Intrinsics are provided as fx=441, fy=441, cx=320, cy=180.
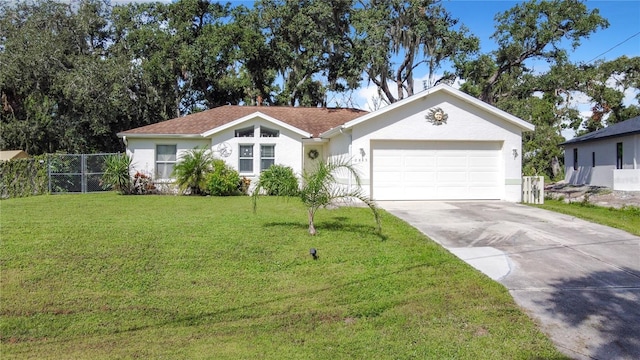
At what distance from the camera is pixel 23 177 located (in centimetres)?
1878

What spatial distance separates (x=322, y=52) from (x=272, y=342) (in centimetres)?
2355

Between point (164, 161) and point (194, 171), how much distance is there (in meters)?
2.22

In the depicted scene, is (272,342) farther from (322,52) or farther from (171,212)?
(322,52)

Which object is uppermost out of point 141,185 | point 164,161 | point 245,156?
point 245,156

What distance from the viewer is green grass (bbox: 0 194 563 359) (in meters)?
4.60

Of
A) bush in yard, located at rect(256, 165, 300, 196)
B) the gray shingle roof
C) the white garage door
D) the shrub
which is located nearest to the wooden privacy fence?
the white garage door

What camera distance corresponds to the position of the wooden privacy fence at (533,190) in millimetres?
15133

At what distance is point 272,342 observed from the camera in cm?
469

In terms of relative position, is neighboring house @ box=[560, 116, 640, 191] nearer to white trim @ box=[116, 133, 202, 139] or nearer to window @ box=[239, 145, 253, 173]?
window @ box=[239, 145, 253, 173]

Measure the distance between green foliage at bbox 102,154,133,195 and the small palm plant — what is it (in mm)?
2020

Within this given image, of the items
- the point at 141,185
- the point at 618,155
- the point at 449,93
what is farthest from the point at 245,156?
the point at 618,155

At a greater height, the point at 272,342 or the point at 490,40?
the point at 490,40

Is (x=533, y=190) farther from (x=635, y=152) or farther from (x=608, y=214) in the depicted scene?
(x=635, y=152)

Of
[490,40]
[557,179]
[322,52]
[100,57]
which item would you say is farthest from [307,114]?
[557,179]
